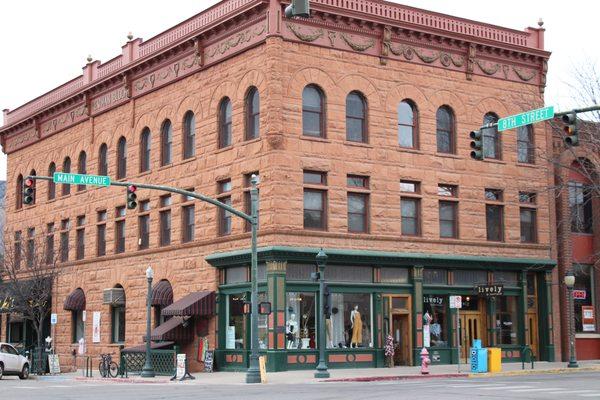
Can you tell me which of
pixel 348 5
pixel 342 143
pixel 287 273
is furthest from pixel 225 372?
pixel 348 5

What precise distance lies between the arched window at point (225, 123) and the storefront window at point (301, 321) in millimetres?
7589

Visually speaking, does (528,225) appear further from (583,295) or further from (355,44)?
(355,44)

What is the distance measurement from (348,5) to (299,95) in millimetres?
4537

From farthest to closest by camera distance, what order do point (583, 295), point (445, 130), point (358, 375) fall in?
point (583, 295) → point (445, 130) → point (358, 375)

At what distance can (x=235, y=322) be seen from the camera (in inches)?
1585

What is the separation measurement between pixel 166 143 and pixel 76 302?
11660 mm

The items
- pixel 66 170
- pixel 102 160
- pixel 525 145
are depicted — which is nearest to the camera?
pixel 525 145

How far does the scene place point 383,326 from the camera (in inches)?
1575

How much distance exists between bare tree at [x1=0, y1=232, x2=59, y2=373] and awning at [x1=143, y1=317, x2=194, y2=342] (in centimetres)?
1102

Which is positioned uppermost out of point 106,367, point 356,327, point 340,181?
point 340,181

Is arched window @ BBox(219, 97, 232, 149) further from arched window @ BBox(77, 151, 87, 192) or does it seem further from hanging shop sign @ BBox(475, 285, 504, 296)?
arched window @ BBox(77, 151, 87, 192)

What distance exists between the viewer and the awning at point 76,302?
52031 millimetres

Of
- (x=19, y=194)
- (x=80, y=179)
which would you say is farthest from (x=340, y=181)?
(x=19, y=194)

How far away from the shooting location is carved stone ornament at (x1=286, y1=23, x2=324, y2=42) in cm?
3884
